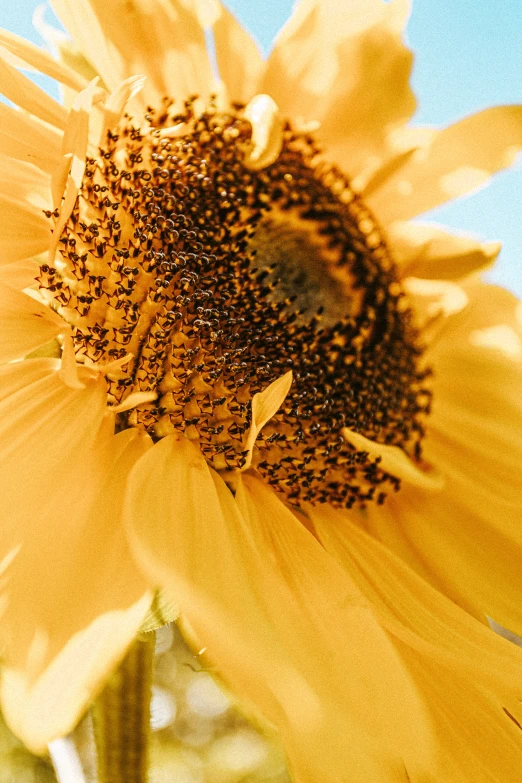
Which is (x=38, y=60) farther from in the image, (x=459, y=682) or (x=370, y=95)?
(x=459, y=682)

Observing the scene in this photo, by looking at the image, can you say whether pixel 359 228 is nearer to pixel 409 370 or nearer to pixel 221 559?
pixel 409 370

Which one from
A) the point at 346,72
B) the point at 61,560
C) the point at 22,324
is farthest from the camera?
→ the point at 346,72

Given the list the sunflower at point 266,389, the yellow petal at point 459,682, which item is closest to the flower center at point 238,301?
the sunflower at point 266,389

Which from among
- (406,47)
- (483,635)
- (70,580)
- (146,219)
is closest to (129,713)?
(70,580)

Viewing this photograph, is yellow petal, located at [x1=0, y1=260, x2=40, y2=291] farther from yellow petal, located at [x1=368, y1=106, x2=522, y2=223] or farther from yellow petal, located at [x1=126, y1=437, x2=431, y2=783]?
yellow petal, located at [x1=368, y1=106, x2=522, y2=223]

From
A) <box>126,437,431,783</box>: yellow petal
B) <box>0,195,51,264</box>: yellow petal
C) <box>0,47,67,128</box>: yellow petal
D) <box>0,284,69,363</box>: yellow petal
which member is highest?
<box>0,47,67,128</box>: yellow petal

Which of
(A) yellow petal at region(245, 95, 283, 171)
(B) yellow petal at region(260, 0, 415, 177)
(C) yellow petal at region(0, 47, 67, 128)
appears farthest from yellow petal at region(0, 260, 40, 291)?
(B) yellow petal at region(260, 0, 415, 177)

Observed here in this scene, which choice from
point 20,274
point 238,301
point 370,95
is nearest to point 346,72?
point 370,95
